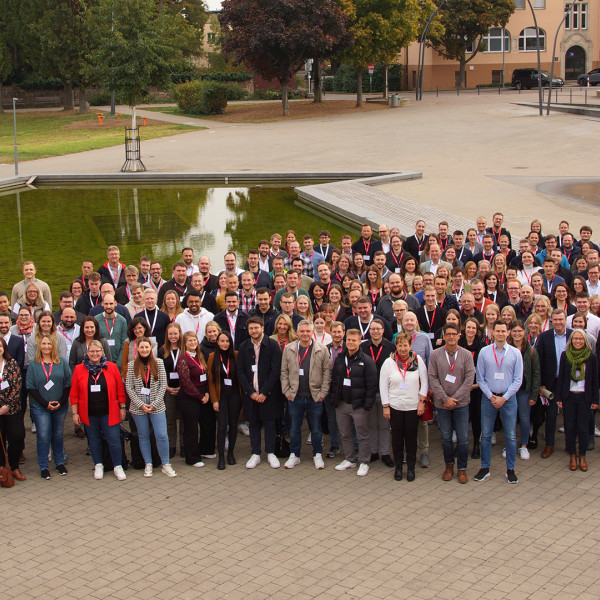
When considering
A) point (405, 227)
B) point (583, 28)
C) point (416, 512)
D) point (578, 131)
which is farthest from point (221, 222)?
point (583, 28)

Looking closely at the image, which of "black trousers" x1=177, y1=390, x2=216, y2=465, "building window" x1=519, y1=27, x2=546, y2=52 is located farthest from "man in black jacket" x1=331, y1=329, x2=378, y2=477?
"building window" x1=519, y1=27, x2=546, y2=52

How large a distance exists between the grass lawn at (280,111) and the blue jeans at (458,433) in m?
44.2

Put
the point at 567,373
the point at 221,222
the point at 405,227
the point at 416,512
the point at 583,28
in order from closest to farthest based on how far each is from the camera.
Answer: the point at 416,512 → the point at 567,373 → the point at 405,227 → the point at 221,222 → the point at 583,28

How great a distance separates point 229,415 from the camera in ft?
31.0

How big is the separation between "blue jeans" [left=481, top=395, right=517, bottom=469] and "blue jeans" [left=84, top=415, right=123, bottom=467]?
3.92 metres

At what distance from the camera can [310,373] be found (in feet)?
30.0

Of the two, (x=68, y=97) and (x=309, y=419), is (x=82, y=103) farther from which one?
(x=309, y=419)

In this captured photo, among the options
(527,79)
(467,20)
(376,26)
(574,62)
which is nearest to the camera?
(376,26)

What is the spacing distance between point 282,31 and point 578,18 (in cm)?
4241

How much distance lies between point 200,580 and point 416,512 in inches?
90.0

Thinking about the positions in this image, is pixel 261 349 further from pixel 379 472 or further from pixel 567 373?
pixel 567 373

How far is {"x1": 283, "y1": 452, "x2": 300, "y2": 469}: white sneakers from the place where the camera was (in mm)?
9227

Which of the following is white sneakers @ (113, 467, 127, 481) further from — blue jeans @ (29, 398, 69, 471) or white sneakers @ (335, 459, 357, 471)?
white sneakers @ (335, 459, 357, 471)

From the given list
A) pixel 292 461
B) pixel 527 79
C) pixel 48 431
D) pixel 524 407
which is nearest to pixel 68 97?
pixel 527 79
